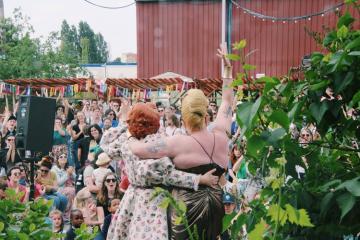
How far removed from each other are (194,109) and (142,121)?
374mm

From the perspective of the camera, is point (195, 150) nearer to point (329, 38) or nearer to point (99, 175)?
point (329, 38)

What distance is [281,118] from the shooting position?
125 cm

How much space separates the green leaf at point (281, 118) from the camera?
125cm

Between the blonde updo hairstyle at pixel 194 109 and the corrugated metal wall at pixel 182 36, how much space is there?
16263 millimetres

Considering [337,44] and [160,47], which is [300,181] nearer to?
[337,44]

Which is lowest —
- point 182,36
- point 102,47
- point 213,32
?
point 182,36

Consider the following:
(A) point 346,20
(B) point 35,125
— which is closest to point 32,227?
(A) point 346,20

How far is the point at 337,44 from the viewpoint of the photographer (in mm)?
1462

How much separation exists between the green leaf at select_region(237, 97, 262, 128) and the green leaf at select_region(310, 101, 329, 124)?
182mm

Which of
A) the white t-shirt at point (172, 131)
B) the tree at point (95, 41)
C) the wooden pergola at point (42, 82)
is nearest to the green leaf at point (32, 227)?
the white t-shirt at point (172, 131)

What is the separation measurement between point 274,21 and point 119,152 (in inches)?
634

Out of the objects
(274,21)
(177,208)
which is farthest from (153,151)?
(274,21)

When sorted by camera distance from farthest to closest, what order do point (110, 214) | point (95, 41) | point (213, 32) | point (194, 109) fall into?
point (95, 41), point (213, 32), point (110, 214), point (194, 109)

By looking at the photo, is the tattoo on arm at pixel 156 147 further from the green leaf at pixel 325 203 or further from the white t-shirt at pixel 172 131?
the green leaf at pixel 325 203
